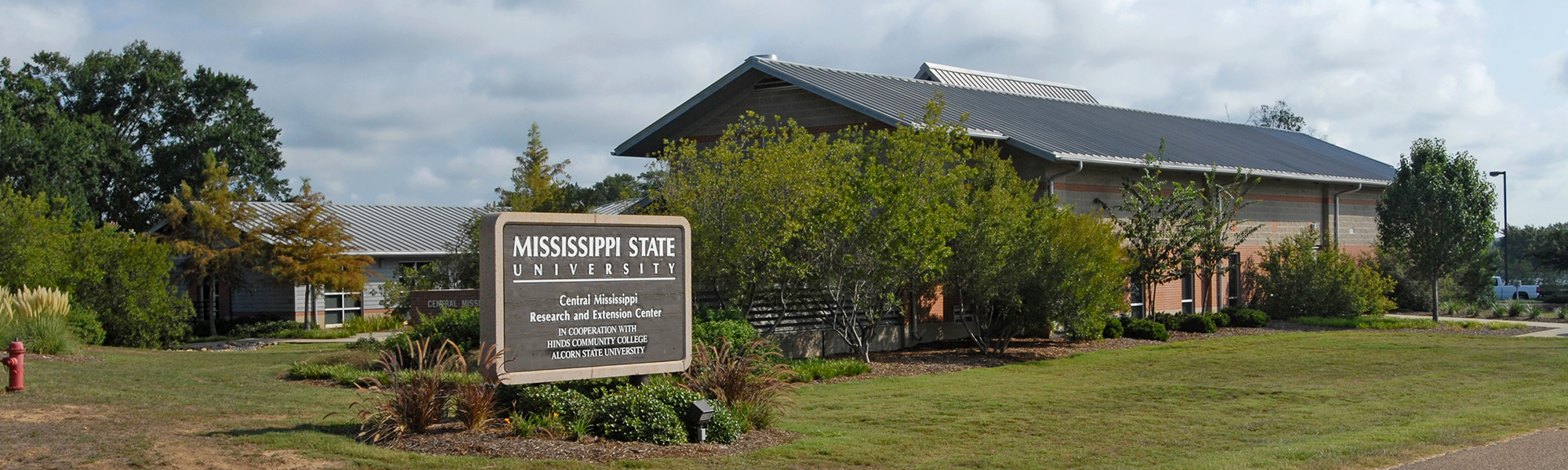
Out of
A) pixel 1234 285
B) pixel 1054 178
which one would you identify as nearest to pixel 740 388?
pixel 1054 178

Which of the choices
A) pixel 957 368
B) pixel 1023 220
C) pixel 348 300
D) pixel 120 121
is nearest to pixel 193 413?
pixel 957 368

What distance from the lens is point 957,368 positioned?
1777 centimetres

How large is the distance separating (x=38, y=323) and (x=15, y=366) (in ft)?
21.8

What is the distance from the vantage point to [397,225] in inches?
1544

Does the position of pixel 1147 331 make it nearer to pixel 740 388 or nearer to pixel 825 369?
pixel 825 369

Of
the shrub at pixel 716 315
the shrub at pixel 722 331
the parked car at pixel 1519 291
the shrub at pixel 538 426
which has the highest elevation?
the shrub at pixel 716 315

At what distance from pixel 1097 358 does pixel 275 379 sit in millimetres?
12508

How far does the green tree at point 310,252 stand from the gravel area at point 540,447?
23334mm

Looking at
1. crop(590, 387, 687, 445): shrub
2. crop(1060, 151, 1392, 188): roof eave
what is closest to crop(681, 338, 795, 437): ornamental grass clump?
crop(590, 387, 687, 445): shrub

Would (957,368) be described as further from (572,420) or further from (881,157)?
(572,420)

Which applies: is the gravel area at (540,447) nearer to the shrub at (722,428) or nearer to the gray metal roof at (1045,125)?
the shrub at (722,428)

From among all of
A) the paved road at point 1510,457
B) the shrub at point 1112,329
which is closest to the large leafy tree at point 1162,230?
the shrub at point 1112,329

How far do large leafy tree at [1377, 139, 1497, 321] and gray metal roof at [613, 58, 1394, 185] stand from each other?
295 centimetres

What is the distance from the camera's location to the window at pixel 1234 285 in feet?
97.6
